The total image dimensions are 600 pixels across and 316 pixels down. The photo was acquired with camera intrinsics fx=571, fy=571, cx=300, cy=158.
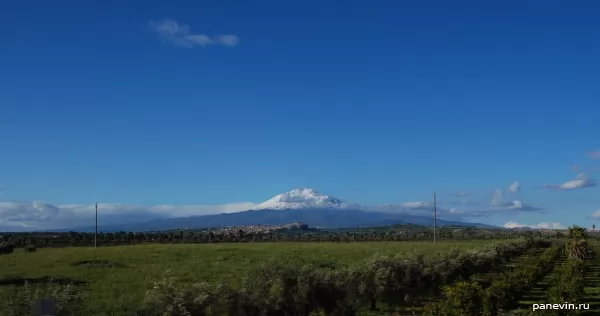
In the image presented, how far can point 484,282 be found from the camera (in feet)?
166

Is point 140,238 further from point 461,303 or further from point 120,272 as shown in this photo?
point 461,303

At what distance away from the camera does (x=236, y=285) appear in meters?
24.2

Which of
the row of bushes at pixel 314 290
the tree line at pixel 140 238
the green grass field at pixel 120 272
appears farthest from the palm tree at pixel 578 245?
the tree line at pixel 140 238

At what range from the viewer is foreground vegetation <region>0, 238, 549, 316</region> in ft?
63.4

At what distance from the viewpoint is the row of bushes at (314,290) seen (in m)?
19.8

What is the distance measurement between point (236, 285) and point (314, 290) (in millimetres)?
4690

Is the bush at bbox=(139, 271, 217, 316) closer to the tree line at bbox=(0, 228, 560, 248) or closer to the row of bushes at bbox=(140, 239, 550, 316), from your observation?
the row of bushes at bbox=(140, 239, 550, 316)

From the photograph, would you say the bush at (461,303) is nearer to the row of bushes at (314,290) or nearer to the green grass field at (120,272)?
the row of bushes at (314,290)

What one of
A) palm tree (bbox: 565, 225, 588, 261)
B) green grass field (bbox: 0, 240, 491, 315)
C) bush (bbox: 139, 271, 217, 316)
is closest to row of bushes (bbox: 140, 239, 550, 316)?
bush (bbox: 139, 271, 217, 316)

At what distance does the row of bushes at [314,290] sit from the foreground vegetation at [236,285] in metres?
0.04

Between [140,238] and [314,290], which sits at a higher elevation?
[314,290]

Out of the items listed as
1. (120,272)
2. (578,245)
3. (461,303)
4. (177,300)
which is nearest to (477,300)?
(461,303)

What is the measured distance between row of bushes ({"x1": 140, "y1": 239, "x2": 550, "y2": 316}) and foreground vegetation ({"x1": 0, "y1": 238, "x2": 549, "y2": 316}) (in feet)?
0.13

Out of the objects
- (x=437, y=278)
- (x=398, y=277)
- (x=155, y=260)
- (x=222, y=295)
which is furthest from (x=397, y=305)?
(x=155, y=260)
